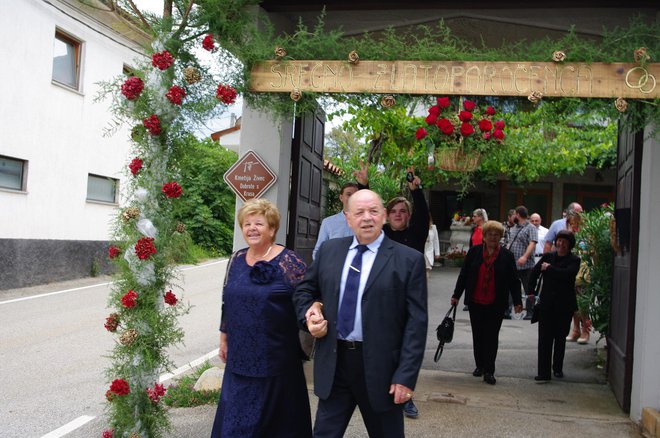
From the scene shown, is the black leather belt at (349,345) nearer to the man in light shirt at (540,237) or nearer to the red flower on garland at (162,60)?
the red flower on garland at (162,60)

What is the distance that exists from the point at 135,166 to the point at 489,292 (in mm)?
4433

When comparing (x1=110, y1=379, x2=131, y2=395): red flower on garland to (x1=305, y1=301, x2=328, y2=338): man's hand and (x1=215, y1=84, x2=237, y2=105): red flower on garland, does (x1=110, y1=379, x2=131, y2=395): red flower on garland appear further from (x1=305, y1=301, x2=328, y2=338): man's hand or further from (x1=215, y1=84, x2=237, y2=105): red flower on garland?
(x1=215, y1=84, x2=237, y2=105): red flower on garland

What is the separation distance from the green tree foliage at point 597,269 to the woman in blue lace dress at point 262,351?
5.46 metres

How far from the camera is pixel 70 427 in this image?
19.0 feet

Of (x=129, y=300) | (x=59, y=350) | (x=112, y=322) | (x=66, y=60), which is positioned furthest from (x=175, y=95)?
(x=66, y=60)

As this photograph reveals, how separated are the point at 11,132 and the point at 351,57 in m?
11.8

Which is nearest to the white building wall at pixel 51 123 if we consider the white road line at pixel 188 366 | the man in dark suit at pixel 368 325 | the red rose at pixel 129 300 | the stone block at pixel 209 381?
the white road line at pixel 188 366

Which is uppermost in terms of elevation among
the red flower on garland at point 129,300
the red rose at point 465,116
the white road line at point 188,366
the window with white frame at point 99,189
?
the red rose at point 465,116

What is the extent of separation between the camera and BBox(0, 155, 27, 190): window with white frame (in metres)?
14.4

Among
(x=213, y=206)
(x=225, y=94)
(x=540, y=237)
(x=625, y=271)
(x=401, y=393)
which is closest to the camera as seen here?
(x=401, y=393)

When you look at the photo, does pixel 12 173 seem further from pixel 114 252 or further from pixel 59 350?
pixel 114 252

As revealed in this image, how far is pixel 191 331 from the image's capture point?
1077 centimetres

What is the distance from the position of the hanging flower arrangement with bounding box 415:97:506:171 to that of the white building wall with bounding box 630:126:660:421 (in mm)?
1323

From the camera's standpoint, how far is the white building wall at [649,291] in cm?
566
